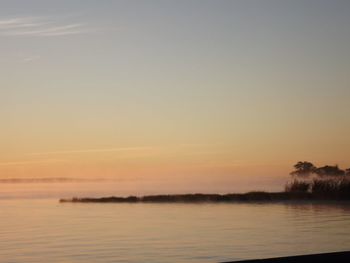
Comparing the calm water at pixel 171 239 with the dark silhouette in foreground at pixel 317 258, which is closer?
the dark silhouette in foreground at pixel 317 258

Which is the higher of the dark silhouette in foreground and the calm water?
the dark silhouette in foreground

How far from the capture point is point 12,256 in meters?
15.4

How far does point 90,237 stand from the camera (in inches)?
788

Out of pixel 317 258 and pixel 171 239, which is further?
pixel 171 239

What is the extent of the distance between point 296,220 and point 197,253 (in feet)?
39.3

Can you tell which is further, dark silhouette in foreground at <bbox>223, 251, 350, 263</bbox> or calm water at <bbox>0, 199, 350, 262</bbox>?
calm water at <bbox>0, 199, 350, 262</bbox>

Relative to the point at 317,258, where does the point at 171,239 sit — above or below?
below

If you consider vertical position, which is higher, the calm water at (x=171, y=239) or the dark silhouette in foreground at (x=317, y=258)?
the dark silhouette in foreground at (x=317, y=258)

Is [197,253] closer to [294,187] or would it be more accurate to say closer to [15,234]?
[15,234]

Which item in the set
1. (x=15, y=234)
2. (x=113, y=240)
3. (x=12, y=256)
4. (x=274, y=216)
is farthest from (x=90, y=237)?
(x=274, y=216)

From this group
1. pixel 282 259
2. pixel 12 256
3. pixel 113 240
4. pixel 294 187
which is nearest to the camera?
pixel 282 259

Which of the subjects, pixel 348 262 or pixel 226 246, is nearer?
pixel 348 262

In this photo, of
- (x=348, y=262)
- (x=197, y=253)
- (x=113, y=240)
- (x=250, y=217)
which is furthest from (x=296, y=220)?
(x=348, y=262)

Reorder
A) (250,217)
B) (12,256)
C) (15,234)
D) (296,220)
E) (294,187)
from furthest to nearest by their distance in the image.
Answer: (294,187) → (250,217) → (296,220) → (15,234) → (12,256)
